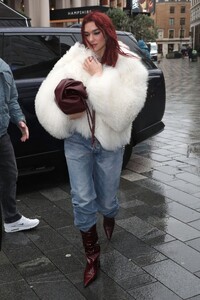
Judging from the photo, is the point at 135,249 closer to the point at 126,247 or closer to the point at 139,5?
the point at 126,247

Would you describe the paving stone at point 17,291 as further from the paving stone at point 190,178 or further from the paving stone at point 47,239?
the paving stone at point 190,178

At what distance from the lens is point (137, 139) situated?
5.88 m

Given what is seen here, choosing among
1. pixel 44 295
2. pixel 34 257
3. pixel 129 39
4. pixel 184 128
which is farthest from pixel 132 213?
pixel 184 128

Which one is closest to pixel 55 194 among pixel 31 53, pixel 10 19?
pixel 31 53

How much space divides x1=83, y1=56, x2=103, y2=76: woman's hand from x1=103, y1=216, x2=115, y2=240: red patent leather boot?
48.8 inches

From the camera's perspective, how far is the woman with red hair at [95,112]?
2953 mm

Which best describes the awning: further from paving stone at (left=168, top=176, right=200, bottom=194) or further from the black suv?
paving stone at (left=168, top=176, right=200, bottom=194)

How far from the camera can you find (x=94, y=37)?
117 inches

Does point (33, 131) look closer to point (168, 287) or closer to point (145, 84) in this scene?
point (145, 84)

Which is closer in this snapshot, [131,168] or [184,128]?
[131,168]

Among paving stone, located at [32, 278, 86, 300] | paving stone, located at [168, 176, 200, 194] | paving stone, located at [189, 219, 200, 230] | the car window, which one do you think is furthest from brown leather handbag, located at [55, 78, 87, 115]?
paving stone, located at [168, 176, 200, 194]

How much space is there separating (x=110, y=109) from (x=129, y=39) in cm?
330

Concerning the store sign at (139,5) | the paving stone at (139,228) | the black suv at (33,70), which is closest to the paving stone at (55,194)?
the black suv at (33,70)

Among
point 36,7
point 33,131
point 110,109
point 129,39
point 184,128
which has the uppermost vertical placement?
point 36,7
